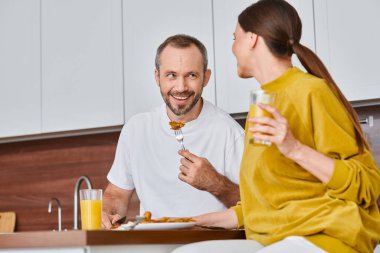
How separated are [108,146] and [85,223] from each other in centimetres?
180

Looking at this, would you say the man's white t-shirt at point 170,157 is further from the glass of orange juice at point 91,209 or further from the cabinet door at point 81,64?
the glass of orange juice at point 91,209

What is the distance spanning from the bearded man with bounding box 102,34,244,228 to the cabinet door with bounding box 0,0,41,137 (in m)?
0.96

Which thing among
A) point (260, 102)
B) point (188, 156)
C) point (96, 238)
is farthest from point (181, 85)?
point (96, 238)

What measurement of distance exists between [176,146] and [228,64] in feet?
1.87

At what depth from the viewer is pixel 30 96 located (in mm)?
3666

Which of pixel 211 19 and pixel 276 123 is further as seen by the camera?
pixel 211 19

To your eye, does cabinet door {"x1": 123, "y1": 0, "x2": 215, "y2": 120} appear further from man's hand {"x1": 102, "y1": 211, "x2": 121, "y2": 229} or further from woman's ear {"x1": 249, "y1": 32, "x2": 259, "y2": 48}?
woman's ear {"x1": 249, "y1": 32, "x2": 259, "y2": 48}

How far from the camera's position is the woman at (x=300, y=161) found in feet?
5.29

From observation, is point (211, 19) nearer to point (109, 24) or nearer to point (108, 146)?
point (109, 24)

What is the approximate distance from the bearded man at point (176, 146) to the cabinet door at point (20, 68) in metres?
0.96

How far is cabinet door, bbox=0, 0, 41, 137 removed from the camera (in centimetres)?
366

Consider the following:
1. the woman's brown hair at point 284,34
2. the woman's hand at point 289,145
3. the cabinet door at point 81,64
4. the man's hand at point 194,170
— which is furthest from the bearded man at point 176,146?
the woman's hand at point 289,145

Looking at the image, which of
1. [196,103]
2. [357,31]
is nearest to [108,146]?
[196,103]

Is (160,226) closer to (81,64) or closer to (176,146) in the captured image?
(176,146)
